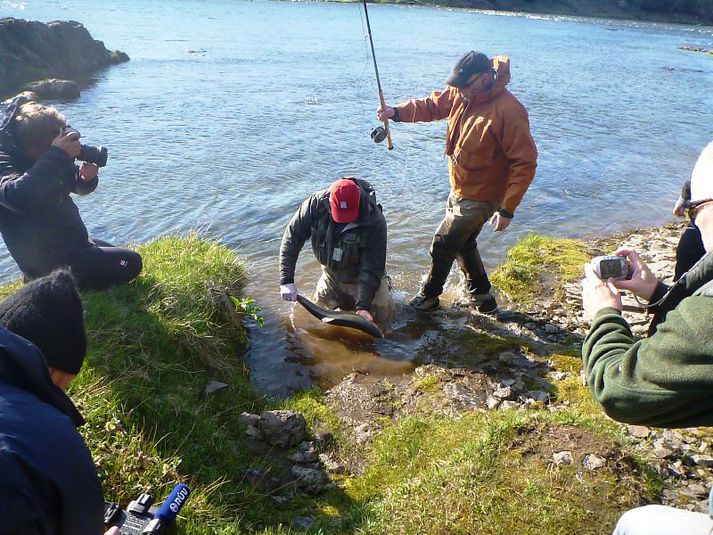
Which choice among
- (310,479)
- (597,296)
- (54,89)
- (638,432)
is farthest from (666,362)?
(54,89)

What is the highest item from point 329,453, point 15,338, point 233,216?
point 15,338

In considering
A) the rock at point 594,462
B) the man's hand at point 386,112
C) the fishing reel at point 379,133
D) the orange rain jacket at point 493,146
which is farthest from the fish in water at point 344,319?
the rock at point 594,462

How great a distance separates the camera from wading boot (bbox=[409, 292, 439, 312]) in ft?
23.7

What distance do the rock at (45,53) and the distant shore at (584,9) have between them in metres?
58.6

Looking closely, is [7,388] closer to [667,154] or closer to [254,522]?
[254,522]

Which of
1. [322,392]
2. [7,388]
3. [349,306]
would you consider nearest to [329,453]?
[322,392]

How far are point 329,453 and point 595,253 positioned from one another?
6.13 m

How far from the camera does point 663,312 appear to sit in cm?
304

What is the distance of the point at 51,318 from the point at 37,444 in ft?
2.22

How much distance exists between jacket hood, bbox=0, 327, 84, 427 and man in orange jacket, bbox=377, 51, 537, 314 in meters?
4.95

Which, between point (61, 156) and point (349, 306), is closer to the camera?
point (61, 156)

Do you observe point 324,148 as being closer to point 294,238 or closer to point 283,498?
point 294,238

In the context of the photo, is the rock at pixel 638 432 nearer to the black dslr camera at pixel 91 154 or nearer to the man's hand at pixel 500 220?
the man's hand at pixel 500 220

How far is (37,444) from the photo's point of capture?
1.82 meters
